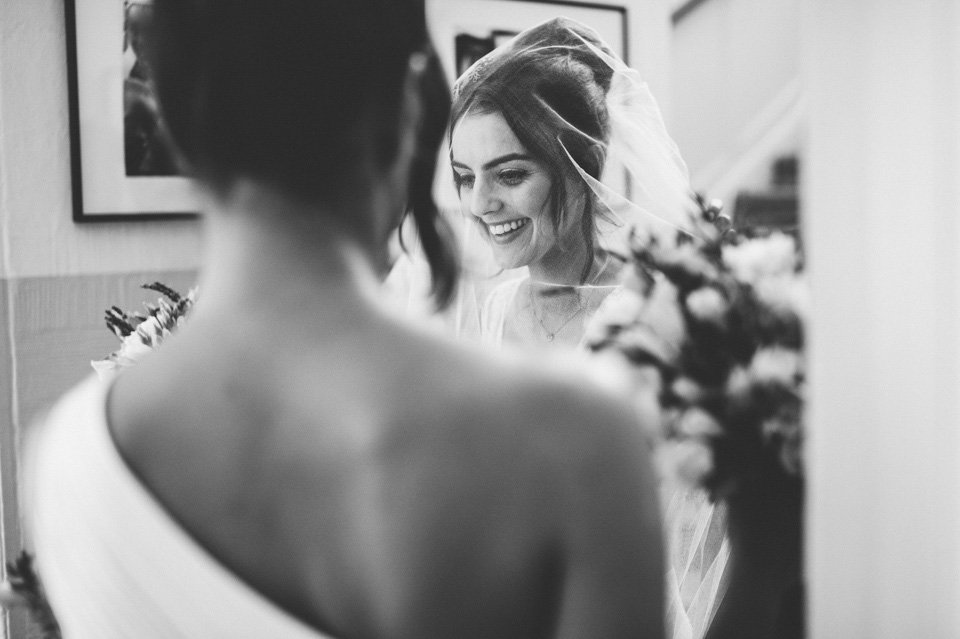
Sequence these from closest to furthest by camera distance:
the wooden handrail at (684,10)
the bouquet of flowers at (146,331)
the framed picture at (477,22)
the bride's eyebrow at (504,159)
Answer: the bouquet of flowers at (146,331) → the bride's eyebrow at (504,159) → the framed picture at (477,22) → the wooden handrail at (684,10)

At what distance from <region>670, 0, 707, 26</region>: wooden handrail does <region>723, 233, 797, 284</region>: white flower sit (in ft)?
6.04

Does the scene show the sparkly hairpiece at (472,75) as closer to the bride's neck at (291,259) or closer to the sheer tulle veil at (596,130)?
the sheer tulle veil at (596,130)

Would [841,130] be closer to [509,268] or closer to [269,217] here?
[269,217]

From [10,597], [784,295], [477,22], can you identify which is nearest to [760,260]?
[784,295]

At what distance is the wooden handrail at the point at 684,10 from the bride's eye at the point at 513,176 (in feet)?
3.56

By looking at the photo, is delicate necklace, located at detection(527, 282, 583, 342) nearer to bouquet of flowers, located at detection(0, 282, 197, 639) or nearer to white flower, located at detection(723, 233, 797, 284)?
bouquet of flowers, located at detection(0, 282, 197, 639)

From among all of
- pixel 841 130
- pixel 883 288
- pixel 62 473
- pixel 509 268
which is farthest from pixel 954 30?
pixel 509 268

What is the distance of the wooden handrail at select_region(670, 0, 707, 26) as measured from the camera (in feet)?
8.14

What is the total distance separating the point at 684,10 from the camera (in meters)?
2.49

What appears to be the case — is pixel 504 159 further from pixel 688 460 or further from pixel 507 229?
pixel 688 460

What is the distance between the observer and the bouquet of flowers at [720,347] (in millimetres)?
675

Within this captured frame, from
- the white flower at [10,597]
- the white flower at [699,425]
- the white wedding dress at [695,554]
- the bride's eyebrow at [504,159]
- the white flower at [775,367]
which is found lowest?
the white wedding dress at [695,554]

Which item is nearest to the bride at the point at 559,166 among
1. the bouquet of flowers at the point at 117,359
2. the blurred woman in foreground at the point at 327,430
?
the bouquet of flowers at the point at 117,359

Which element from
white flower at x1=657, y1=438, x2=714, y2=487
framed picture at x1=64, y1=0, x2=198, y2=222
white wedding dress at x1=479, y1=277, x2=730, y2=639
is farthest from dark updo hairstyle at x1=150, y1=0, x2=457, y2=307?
framed picture at x1=64, y1=0, x2=198, y2=222
